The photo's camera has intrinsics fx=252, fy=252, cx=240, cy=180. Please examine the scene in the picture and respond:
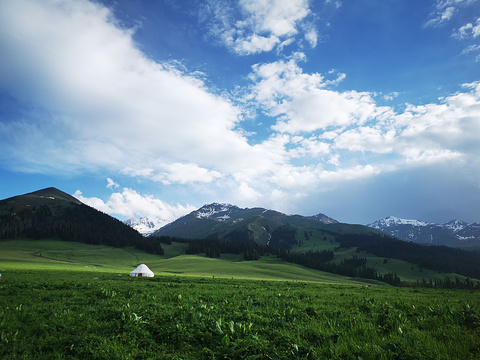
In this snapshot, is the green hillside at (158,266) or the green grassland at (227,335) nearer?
the green grassland at (227,335)

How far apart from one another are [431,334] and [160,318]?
1192 centimetres

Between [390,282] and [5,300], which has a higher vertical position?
[5,300]

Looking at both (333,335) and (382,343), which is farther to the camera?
(333,335)

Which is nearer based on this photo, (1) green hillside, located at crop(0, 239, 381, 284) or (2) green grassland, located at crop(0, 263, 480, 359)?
(2) green grassland, located at crop(0, 263, 480, 359)

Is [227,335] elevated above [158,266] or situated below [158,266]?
above

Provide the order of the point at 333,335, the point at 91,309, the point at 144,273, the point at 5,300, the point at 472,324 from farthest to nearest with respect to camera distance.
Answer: the point at 144,273, the point at 5,300, the point at 91,309, the point at 472,324, the point at 333,335

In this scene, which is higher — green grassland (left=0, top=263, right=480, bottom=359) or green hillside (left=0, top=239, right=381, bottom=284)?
green grassland (left=0, top=263, right=480, bottom=359)

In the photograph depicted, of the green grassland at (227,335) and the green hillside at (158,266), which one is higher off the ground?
the green grassland at (227,335)

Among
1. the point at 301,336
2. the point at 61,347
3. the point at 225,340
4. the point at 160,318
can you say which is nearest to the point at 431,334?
the point at 301,336

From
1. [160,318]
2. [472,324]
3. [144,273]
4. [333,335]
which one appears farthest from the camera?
[144,273]

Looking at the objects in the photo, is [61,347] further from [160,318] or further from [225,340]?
[225,340]

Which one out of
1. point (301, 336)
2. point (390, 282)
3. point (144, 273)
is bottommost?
point (390, 282)

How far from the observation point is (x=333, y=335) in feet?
33.6

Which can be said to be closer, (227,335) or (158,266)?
(227,335)
